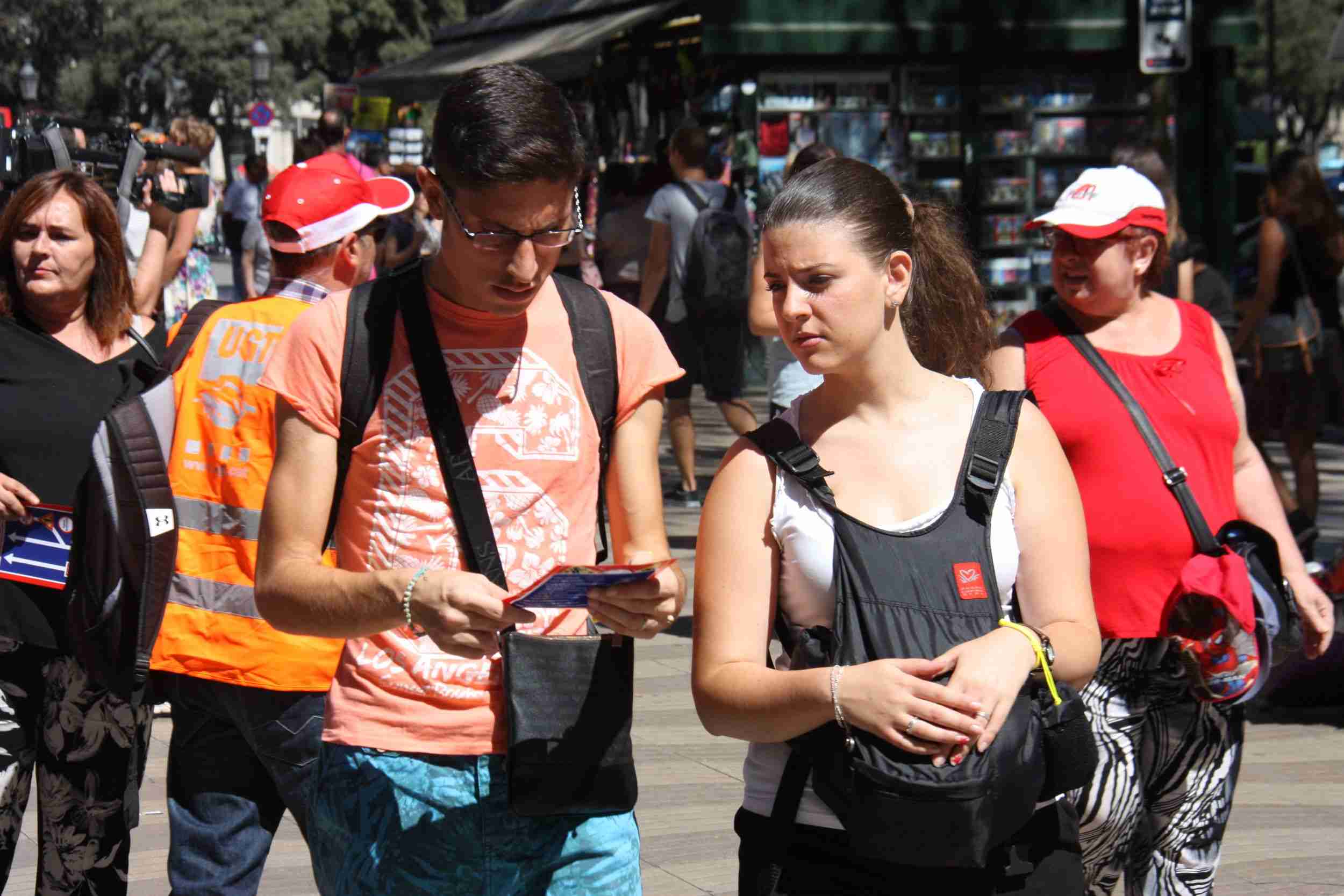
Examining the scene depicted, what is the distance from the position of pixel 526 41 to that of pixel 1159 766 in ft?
46.8

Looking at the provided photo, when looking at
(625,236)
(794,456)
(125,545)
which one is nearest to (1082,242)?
(794,456)

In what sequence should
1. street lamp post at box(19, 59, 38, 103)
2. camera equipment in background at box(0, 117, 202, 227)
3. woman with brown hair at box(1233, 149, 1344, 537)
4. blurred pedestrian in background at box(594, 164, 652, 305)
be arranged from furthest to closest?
street lamp post at box(19, 59, 38, 103)
blurred pedestrian in background at box(594, 164, 652, 305)
woman with brown hair at box(1233, 149, 1344, 537)
camera equipment in background at box(0, 117, 202, 227)

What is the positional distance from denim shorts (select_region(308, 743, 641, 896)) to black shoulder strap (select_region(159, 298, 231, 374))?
1.44 m

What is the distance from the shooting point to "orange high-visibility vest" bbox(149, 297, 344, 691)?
144 inches

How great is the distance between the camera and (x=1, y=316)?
4195 millimetres

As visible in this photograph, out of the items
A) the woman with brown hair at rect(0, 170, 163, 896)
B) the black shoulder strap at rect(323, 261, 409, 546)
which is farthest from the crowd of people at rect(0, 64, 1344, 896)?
the woman with brown hair at rect(0, 170, 163, 896)

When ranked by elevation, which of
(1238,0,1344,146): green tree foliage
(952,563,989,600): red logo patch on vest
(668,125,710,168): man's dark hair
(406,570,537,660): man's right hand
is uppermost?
(668,125,710,168): man's dark hair

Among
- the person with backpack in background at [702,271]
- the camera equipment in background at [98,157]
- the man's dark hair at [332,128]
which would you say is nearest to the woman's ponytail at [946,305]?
the camera equipment in background at [98,157]

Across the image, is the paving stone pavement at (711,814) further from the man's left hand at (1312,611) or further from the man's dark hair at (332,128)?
the man's dark hair at (332,128)

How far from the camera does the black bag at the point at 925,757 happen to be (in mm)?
2336

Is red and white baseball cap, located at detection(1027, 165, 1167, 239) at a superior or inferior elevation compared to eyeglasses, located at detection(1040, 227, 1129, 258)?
superior

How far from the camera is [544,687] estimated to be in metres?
2.55

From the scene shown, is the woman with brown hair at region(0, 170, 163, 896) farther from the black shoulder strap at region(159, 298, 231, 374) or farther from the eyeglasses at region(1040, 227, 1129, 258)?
the eyeglasses at region(1040, 227, 1129, 258)

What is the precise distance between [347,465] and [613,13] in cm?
1330
